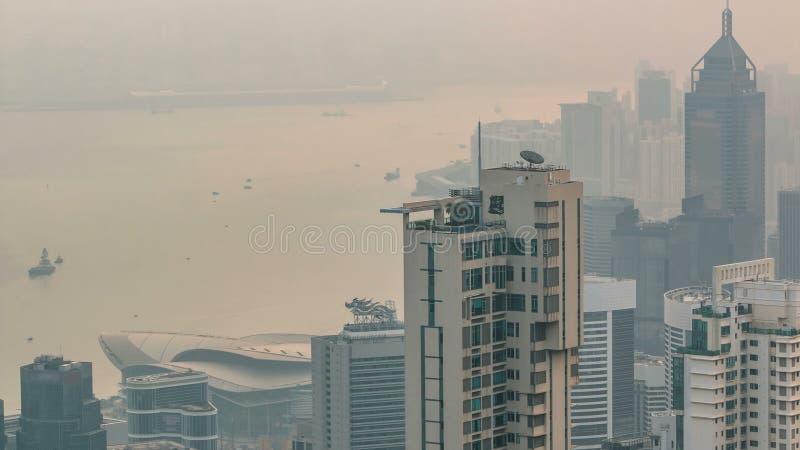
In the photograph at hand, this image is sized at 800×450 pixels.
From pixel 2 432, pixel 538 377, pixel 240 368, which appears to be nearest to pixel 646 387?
pixel 240 368

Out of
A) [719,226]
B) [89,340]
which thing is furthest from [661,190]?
[89,340]

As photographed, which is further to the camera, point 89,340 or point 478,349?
point 89,340

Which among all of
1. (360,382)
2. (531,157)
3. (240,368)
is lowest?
(240,368)

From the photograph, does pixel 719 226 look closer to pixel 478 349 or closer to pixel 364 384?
pixel 364 384

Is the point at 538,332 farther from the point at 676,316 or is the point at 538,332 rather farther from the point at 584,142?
the point at 584,142

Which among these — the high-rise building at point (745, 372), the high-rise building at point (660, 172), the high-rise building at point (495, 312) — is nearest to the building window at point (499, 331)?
the high-rise building at point (495, 312)

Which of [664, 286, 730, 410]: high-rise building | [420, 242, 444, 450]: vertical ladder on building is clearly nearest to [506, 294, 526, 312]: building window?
[420, 242, 444, 450]: vertical ladder on building
